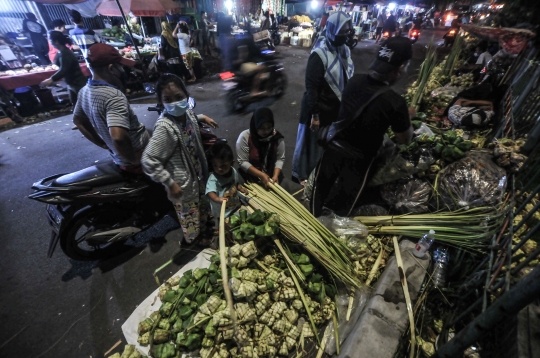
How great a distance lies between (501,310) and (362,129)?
1.58 metres

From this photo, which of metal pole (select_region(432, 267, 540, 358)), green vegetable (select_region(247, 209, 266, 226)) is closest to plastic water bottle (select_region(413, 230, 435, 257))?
metal pole (select_region(432, 267, 540, 358))

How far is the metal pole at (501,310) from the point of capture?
848 mm

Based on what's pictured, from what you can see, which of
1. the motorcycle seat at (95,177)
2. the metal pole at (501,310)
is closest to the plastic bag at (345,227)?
the metal pole at (501,310)

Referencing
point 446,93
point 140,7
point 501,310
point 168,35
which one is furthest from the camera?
point 168,35

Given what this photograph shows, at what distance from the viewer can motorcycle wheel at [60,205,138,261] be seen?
95.4 inches

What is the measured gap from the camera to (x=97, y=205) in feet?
8.20

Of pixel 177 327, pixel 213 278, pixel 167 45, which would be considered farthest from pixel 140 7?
pixel 177 327

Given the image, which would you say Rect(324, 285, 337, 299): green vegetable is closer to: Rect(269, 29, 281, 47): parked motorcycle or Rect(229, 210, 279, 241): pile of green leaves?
Rect(229, 210, 279, 241): pile of green leaves

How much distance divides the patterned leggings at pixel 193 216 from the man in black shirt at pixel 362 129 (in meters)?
1.36

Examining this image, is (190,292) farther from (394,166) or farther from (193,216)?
(394,166)

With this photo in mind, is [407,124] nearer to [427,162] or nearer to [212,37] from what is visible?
[427,162]

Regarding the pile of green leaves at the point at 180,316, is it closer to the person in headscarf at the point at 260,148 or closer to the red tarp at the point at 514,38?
the person in headscarf at the point at 260,148

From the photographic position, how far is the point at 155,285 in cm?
251

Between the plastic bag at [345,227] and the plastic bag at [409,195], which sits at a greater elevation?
the plastic bag at [409,195]
